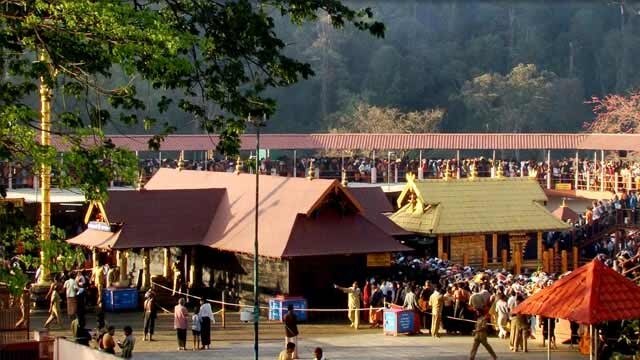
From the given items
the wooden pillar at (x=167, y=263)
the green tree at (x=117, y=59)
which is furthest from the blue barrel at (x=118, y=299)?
the green tree at (x=117, y=59)

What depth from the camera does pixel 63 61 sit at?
53.2 ft

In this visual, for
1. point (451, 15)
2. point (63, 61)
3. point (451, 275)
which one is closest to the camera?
point (63, 61)

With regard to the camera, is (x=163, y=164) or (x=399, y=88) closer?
(x=163, y=164)

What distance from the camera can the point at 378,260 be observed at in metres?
31.2

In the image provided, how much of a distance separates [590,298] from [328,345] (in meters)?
7.03

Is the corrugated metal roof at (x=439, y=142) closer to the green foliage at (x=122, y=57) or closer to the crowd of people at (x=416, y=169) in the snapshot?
the crowd of people at (x=416, y=169)

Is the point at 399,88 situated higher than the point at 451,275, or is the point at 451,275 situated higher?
the point at 399,88

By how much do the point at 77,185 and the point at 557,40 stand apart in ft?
280

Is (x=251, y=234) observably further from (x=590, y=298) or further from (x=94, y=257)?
(x=590, y=298)

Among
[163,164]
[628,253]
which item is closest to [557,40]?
[163,164]

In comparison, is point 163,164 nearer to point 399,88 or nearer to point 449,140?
point 449,140

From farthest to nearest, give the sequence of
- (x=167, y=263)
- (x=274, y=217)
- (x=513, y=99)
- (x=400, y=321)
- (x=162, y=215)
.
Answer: (x=513, y=99) < (x=167, y=263) < (x=162, y=215) < (x=274, y=217) < (x=400, y=321)

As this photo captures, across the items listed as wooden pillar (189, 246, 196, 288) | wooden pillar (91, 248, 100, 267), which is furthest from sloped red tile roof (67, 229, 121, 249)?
wooden pillar (189, 246, 196, 288)

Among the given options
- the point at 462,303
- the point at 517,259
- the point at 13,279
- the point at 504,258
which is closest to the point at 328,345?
the point at 462,303
